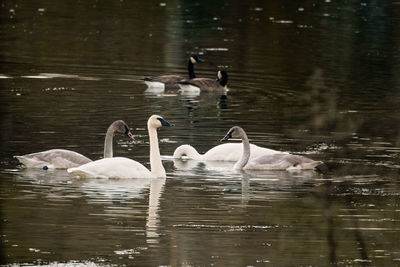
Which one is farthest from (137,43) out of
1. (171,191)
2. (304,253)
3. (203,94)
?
(304,253)

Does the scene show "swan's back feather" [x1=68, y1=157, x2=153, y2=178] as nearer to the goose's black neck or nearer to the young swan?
the young swan

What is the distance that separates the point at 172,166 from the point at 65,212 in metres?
4.20

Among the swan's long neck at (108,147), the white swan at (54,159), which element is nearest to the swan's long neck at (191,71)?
the swan's long neck at (108,147)

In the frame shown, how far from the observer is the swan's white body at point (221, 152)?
59.9 ft

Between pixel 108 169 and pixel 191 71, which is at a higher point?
pixel 108 169

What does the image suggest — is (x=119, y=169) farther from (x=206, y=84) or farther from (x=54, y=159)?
(x=206, y=84)

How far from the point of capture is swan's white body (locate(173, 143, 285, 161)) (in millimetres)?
18250

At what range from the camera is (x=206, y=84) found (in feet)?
92.1

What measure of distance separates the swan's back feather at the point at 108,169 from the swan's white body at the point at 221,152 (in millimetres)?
1987

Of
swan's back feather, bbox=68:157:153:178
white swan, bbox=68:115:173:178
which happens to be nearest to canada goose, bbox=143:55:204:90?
white swan, bbox=68:115:173:178

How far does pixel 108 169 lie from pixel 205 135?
15.6 ft

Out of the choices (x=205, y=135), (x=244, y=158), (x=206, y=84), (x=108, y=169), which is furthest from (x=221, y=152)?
(x=206, y=84)

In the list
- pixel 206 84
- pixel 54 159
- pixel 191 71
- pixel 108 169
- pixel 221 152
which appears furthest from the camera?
pixel 191 71

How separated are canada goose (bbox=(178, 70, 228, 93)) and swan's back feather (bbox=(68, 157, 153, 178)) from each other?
1127 cm
